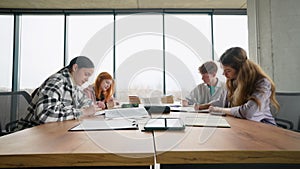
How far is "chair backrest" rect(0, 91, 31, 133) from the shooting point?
5.55 feet

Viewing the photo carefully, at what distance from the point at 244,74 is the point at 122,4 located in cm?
351

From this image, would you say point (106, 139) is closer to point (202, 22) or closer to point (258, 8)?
point (258, 8)

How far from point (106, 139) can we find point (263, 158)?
0.48 metres

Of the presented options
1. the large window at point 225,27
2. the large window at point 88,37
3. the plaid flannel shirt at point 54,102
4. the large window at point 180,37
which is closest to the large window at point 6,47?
the large window at point 88,37

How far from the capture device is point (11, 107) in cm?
173

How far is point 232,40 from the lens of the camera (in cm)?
470

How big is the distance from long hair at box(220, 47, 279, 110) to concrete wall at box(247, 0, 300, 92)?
60.1 inches

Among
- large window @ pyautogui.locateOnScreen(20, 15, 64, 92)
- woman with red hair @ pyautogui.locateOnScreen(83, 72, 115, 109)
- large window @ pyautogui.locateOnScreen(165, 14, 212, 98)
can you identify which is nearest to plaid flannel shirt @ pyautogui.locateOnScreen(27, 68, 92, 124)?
woman with red hair @ pyautogui.locateOnScreen(83, 72, 115, 109)

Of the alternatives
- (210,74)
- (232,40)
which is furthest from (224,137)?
(232,40)

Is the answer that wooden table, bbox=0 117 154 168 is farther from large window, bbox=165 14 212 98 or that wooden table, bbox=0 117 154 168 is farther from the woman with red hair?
large window, bbox=165 14 212 98

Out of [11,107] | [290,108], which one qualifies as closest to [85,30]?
[11,107]

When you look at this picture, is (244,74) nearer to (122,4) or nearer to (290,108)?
(290,108)

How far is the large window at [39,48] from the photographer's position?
478cm

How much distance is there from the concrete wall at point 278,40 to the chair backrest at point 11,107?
10.1 feet
